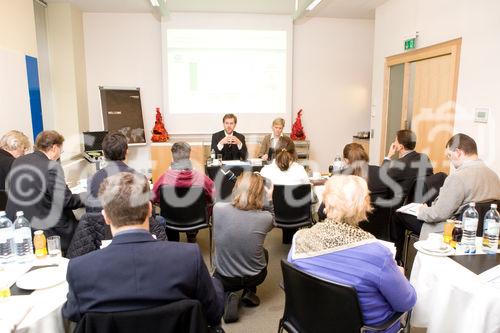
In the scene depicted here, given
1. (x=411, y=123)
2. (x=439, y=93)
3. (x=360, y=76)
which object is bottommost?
(x=411, y=123)

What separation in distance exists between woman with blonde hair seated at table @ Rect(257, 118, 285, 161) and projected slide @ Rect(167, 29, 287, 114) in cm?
142

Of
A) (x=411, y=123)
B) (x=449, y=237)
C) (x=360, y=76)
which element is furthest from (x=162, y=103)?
(x=449, y=237)

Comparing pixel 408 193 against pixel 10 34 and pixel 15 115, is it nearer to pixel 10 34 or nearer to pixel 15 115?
pixel 15 115

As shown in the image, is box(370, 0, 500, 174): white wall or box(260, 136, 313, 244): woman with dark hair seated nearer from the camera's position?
box(260, 136, 313, 244): woman with dark hair seated

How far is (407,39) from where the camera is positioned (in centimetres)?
536

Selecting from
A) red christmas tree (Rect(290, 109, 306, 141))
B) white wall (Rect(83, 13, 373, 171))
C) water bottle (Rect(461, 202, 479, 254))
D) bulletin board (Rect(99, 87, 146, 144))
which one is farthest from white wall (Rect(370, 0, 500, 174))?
bulletin board (Rect(99, 87, 146, 144))

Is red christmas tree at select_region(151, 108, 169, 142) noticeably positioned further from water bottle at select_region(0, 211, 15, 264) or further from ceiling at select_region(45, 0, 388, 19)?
water bottle at select_region(0, 211, 15, 264)

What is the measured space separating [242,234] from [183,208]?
0.96 metres

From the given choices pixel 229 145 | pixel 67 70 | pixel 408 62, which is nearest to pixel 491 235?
pixel 229 145

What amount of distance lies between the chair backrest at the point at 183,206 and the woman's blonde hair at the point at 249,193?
79cm

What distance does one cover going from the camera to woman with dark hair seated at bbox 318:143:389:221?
3236mm

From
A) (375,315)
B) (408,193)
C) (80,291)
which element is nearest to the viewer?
(80,291)

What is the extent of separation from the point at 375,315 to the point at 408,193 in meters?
2.10

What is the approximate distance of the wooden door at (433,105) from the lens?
4586mm
